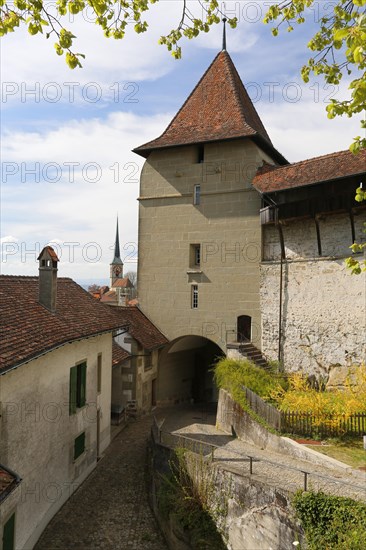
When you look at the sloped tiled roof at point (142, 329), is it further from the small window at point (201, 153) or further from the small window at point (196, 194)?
the small window at point (201, 153)

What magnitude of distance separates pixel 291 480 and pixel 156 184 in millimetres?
14759

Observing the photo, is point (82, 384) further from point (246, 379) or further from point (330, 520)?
point (330, 520)

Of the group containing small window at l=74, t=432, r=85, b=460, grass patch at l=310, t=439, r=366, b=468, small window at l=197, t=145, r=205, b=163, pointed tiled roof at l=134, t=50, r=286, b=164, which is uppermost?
pointed tiled roof at l=134, t=50, r=286, b=164

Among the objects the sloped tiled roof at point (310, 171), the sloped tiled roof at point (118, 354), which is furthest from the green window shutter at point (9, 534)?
the sloped tiled roof at point (310, 171)

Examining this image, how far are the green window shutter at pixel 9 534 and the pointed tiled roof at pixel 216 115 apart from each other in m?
15.8

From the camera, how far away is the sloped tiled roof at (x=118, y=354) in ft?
56.5

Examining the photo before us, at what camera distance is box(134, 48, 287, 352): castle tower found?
62.2 ft

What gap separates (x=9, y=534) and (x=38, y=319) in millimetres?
5009

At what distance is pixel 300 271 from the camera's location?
683 inches

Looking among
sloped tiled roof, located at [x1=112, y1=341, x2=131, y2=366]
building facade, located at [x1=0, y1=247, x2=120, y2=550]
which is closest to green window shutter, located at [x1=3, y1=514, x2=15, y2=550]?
building facade, located at [x1=0, y1=247, x2=120, y2=550]

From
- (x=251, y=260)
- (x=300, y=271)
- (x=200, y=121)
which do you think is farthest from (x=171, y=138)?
(x=300, y=271)

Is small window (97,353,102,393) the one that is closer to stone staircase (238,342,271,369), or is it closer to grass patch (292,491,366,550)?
stone staircase (238,342,271,369)

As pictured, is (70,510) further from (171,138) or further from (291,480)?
(171,138)

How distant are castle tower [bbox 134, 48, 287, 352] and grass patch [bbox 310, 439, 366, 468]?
289 inches
